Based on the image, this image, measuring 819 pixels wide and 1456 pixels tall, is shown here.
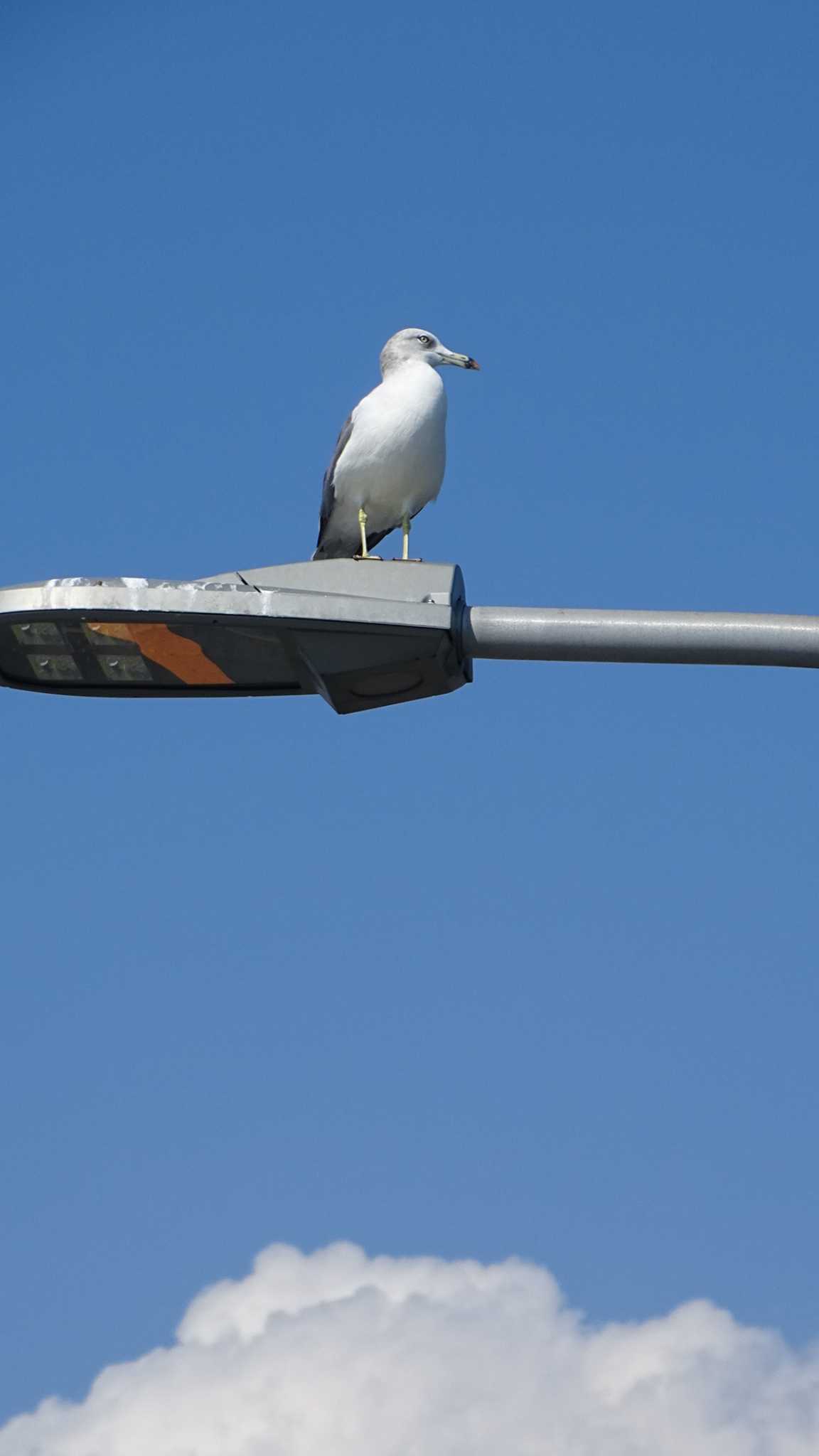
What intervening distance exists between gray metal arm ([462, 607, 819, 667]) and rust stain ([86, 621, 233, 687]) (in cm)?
91

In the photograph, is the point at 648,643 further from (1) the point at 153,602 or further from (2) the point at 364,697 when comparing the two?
(1) the point at 153,602

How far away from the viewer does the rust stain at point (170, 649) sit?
6340mm

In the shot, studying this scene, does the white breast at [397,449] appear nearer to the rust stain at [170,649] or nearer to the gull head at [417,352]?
the gull head at [417,352]

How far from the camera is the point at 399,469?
44.6 ft

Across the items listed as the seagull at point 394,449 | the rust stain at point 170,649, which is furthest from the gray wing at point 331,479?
the rust stain at point 170,649

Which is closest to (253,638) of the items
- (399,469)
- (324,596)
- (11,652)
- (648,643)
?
(324,596)

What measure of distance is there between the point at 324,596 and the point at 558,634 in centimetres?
72

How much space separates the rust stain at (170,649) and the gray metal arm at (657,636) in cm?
91

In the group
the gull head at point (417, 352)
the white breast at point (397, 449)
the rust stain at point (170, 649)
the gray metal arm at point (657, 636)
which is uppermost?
the gull head at point (417, 352)

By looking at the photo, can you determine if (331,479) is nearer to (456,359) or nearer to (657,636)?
(456,359)

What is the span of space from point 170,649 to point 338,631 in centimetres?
55

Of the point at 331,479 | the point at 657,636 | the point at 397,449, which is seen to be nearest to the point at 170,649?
the point at 657,636

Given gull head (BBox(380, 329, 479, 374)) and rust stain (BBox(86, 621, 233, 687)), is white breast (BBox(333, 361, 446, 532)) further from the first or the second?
rust stain (BBox(86, 621, 233, 687))

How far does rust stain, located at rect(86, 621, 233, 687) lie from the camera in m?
6.34
